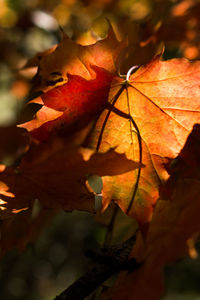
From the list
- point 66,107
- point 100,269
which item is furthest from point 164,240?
point 66,107

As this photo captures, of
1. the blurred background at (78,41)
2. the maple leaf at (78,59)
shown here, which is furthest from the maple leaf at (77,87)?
the blurred background at (78,41)

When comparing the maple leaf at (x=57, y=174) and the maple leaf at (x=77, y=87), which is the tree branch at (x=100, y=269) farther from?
the maple leaf at (x=77, y=87)

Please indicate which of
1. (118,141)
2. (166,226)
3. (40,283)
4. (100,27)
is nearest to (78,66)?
(118,141)

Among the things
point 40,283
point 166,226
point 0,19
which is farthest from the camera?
point 40,283

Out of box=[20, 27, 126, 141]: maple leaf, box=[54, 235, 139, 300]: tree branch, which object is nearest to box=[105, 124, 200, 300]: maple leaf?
box=[54, 235, 139, 300]: tree branch

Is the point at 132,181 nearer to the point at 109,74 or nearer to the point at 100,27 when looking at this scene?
the point at 109,74

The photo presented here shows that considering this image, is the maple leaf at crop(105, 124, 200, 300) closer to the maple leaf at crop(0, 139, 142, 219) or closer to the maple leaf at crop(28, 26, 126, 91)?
the maple leaf at crop(0, 139, 142, 219)
